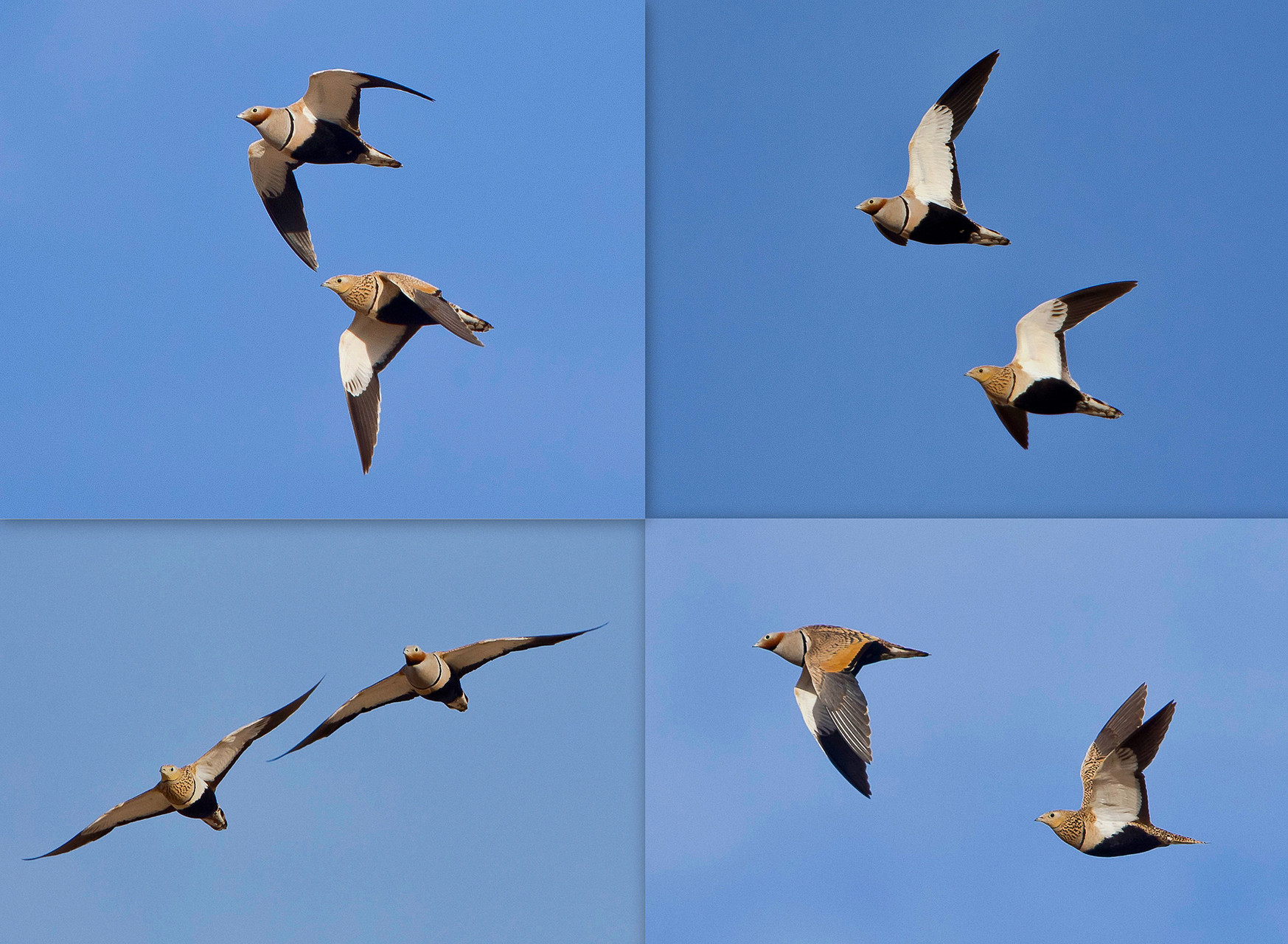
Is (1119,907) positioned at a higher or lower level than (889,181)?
lower

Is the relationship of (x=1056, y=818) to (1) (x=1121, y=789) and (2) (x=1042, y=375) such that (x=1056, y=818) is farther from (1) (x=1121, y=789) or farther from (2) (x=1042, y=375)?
(2) (x=1042, y=375)

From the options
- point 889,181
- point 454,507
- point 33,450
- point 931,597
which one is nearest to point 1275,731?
point 931,597

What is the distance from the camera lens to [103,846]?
1428 millimetres

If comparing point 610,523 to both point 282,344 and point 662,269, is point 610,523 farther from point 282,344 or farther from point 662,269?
point 282,344

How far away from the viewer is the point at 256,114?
4.74 feet

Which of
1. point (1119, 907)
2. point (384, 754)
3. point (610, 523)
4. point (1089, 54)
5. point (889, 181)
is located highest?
point (1089, 54)

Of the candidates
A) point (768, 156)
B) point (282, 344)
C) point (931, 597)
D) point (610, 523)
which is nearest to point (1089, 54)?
point (768, 156)

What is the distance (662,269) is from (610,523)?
0.40 meters

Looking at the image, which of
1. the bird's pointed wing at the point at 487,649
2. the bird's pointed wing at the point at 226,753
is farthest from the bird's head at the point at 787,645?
the bird's pointed wing at the point at 226,753

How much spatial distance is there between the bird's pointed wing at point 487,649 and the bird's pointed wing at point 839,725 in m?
0.33

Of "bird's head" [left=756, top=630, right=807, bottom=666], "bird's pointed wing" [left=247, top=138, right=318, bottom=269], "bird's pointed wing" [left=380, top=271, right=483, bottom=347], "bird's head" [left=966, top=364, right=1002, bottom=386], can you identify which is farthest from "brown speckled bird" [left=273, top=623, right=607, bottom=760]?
"bird's head" [left=966, top=364, right=1002, bottom=386]

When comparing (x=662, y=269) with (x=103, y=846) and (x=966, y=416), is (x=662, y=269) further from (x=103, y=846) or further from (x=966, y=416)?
(x=103, y=846)

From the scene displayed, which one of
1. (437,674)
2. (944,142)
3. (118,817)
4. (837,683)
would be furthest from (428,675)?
(944,142)

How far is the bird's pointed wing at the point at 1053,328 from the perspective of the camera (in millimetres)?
1442
